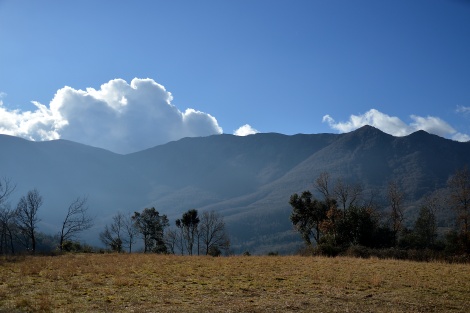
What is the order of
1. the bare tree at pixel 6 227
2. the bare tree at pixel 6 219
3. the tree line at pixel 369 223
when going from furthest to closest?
the bare tree at pixel 6 227, the tree line at pixel 369 223, the bare tree at pixel 6 219

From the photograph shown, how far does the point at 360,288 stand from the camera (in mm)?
20000

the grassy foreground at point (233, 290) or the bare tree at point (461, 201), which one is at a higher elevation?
the bare tree at point (461, 201)

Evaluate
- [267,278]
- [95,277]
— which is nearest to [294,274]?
[267,278]

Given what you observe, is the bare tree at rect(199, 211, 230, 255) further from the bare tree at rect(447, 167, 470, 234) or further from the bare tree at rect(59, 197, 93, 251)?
the bare tree at rect(447, 167, 470, 234)

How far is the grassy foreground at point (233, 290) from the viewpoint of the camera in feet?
49.9

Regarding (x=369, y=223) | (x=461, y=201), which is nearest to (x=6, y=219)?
(x=369, y=223)

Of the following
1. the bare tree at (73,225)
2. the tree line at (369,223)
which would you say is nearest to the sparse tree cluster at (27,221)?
the bare tree at (73,225)

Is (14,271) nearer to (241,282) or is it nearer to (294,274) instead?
(241,282)

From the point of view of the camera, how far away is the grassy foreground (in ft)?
49.9

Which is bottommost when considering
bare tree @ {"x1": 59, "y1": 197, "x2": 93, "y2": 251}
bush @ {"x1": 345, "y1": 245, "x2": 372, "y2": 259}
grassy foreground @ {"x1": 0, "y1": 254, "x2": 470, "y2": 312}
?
bush @ {"x1": 345, "y1": 245, "x2": 372, "y2": 259}

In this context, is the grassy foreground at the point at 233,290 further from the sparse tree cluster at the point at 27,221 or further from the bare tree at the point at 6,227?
the bare tree at the point at 6,227

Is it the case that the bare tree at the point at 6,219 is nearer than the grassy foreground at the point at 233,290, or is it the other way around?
the grassy foreground at the point at 233,290

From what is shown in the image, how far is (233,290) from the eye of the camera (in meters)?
19.3

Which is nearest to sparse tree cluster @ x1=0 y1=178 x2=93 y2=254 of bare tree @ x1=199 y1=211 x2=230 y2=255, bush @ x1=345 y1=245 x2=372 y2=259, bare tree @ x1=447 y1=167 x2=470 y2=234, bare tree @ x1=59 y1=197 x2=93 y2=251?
bare tree @ x1=59 y1=197 x2=93 y2=251
